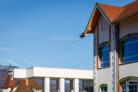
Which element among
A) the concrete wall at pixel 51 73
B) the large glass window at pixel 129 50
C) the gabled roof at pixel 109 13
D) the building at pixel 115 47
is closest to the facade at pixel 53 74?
the concrete wall at pixel 51 73

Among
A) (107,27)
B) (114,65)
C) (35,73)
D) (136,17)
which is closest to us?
(136,17)

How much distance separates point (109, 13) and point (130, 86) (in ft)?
21.2

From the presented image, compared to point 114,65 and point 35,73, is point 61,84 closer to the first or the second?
point 35,73

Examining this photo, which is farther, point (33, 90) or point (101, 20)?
point (33, 90)

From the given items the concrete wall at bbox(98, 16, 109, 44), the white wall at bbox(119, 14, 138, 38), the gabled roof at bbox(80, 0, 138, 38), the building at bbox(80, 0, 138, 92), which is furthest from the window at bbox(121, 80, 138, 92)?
the gabled roof at bbox(80, 0, 138, 38)

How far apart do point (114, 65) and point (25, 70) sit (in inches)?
993

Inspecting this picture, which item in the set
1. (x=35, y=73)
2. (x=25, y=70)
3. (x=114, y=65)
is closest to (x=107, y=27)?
(x=114, y=65)

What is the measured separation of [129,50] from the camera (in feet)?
77.5

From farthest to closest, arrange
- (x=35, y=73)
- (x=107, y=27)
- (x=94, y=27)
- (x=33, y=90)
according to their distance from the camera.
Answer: (x=33, y=90)
(x=35, y=73)
(x=94, y=27)
(x=107, y=27)

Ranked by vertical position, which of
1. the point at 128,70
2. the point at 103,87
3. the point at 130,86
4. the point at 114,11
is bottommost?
the point at 103,87

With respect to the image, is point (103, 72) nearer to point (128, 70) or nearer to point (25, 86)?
point (128, 70)

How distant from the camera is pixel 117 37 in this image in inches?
979

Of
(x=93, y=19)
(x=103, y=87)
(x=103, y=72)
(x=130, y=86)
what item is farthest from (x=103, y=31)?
(x=130, y=86)

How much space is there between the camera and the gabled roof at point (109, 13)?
77.4 ft
